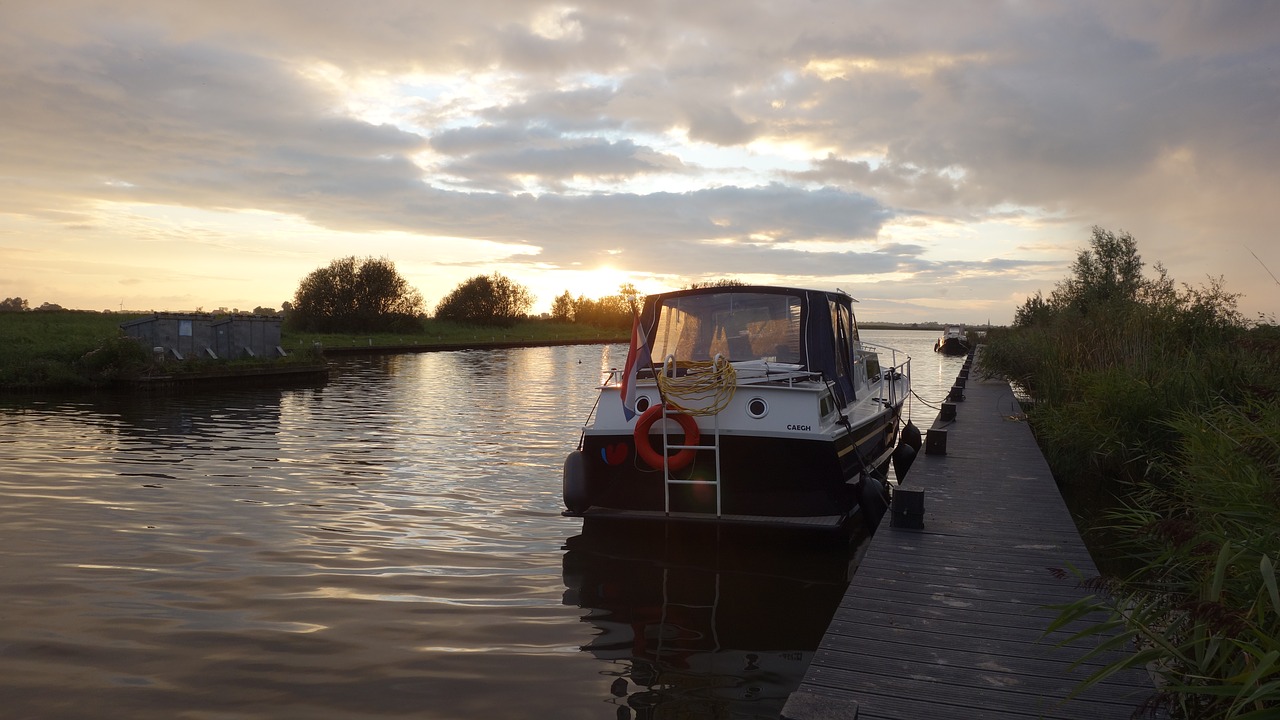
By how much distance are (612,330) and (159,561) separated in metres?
103

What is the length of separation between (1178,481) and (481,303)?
285ft

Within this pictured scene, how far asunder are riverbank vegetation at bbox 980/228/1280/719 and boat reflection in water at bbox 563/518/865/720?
92.6 inches

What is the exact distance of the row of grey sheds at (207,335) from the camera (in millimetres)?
29625

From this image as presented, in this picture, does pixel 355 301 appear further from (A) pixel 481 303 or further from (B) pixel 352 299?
(A) pixel 481 303

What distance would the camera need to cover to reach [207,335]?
1259 inches

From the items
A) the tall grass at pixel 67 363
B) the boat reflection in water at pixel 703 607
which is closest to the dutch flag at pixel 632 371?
the boat reflection in water at pixel 703 607

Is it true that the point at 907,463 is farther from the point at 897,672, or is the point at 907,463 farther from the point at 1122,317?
the point at 897,672

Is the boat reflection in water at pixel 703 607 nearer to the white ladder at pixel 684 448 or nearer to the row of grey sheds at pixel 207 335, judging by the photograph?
the white ladder at pixel 684 448

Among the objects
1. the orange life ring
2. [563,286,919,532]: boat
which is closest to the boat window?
[563,286,919,532]: boat

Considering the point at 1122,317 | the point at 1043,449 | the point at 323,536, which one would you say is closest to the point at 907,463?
the point at 1043,449

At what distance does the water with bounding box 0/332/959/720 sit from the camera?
19.3ft

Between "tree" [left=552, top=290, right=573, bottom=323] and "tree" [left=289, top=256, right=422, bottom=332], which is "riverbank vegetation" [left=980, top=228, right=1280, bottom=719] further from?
"tree" [left=552, top=290, right=573, bottom=323]

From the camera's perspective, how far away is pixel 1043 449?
15.1 meters

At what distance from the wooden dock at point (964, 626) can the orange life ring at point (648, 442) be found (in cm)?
209
